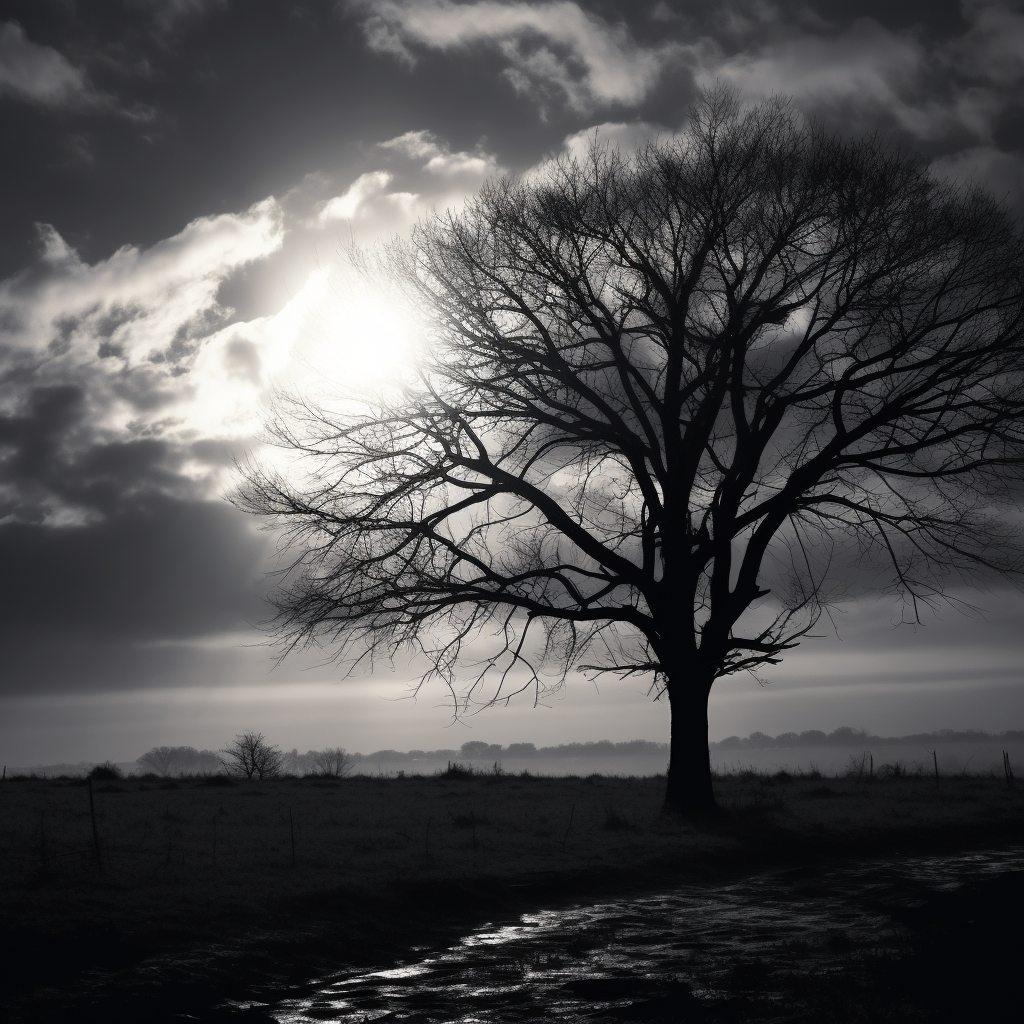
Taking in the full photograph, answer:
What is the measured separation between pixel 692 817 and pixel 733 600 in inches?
152

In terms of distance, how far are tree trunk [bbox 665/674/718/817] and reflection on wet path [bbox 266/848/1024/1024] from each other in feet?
16.9

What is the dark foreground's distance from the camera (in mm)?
5969

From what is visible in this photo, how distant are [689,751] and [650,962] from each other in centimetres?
900

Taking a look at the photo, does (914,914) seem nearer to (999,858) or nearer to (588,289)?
(999,858)

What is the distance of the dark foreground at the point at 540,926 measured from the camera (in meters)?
5.97

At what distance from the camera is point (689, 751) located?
15766 millimetres

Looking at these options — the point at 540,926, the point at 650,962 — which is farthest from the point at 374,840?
the point at 650,962

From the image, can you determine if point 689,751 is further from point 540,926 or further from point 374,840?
point 540,926

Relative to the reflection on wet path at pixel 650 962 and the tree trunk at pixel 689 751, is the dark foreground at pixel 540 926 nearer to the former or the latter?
the reflection on wet path at pixel 650 962

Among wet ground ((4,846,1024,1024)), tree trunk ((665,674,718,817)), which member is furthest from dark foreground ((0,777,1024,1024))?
tree trunk ((665,674,718,817))

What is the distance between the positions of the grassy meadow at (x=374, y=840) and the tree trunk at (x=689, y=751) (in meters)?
0.46

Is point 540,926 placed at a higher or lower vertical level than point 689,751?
lower

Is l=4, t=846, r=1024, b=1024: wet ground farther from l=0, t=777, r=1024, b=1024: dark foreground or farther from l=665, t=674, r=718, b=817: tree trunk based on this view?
l=665, t=674, r=718, b=817: tree trunk

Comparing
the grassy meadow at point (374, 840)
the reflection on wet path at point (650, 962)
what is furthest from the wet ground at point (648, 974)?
the grassy meadow at point (374, 840)
